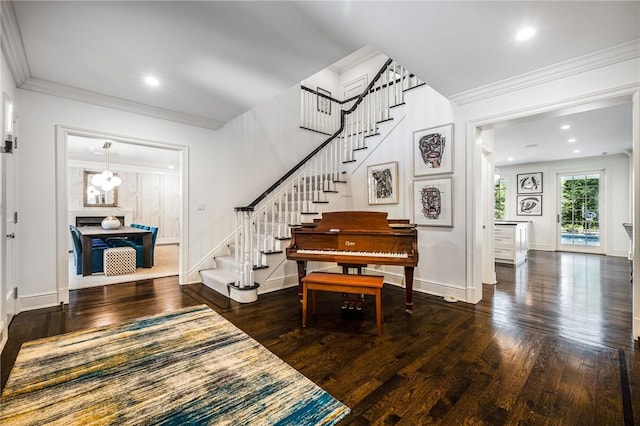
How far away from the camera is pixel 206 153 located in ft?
14.4

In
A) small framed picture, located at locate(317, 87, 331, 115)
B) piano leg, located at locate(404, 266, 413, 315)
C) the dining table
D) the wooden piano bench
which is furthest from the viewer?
small framed picture, located at locate(317, 87, 331, 115)

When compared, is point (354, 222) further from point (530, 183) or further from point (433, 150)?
point (530, 183)

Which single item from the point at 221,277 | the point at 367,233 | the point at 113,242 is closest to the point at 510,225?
the point at 367,233

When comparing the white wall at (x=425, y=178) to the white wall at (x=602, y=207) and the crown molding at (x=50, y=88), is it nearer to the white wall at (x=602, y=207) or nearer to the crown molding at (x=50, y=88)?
the crown molding at (x=50, y=88)

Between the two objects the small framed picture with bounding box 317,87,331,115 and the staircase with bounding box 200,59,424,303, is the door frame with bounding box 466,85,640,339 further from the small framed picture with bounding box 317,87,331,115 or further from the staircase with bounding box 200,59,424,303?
the small framed picture with bounding box 317,87,331,115

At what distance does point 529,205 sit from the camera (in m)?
8.45

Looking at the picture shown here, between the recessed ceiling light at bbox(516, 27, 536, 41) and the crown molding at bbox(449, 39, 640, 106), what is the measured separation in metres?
0.68

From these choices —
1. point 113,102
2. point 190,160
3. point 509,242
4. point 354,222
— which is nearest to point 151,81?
point 113,102

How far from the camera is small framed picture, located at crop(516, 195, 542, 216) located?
27.2 feet

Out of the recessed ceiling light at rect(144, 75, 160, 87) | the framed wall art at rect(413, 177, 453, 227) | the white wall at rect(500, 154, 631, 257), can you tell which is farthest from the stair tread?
the white wall at rect(500, 154, 631, 257)

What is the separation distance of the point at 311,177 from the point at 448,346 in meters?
3.37

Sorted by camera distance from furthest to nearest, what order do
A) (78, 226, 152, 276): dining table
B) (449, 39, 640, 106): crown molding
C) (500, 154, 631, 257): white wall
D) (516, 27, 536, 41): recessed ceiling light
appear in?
(500, 154, 631, 257): white wall, (78, 226, 152, 276): dining table, (449, 39, 640, 106): crown molding, (516, 27, 536, 41): recessed ceiling light

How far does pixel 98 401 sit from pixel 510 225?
6634 millimetres

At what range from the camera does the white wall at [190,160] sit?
121 inches
